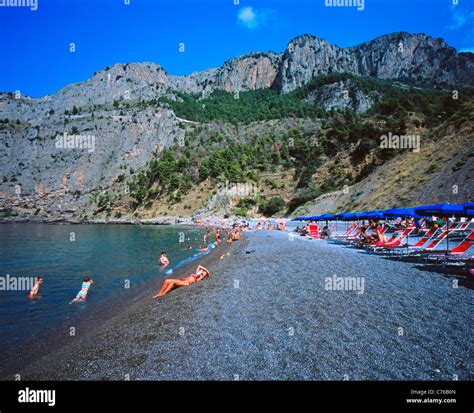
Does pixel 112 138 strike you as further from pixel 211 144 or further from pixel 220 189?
pixel 220 189

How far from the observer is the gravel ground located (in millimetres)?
4488

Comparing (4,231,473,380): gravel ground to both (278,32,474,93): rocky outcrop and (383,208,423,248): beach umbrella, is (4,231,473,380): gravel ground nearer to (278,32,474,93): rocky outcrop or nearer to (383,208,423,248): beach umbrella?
(383,208,423,248): beach umbrella

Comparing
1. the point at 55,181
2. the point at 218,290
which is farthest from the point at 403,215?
the point at 55,181

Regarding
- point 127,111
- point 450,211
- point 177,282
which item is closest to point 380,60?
point 127,111

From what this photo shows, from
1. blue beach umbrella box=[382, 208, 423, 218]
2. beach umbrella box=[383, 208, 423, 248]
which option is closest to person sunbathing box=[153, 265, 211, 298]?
beach umbrella box=[383, 208, 423, 248]

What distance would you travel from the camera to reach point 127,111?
141 m

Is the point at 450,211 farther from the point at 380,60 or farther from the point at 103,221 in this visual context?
the point at 380,60

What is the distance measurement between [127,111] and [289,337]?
5962 inches

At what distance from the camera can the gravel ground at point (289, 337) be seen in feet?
14.7

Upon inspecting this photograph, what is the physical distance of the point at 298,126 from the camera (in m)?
114

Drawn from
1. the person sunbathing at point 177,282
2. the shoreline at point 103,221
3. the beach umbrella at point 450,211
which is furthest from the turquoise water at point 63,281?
the shoreline at point 103,221

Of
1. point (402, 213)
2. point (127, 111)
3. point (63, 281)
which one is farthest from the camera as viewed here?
point (127, 111)

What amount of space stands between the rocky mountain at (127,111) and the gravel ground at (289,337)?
109 meters
